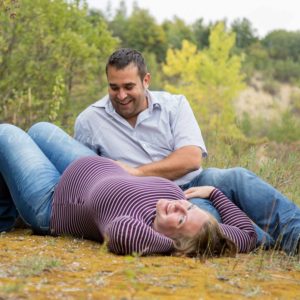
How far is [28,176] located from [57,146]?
471 millimetres

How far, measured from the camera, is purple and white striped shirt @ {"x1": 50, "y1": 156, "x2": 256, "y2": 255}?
3611 millimetres

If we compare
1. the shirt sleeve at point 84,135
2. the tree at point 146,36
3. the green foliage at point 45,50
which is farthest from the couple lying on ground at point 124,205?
the tree at point 146,36

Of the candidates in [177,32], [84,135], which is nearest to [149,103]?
[84,135]

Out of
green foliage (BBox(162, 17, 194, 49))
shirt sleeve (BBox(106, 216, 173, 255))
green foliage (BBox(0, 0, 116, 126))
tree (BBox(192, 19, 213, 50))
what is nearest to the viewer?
shirt sleeve (BBox(106, 216, 173, 255))

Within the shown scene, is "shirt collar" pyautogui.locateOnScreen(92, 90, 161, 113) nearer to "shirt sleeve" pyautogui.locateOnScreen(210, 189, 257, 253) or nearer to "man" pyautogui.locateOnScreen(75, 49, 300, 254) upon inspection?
"man" pyautogui.locateOnScreen(75, 49, 300, 254)

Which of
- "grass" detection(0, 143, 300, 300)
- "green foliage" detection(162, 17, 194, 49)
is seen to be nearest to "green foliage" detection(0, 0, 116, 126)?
"grass" detection(0, 143, 300, 300)

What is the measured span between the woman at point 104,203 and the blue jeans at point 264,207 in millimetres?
152

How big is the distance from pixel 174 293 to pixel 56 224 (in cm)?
167

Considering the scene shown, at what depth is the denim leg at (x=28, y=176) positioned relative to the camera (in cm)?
448

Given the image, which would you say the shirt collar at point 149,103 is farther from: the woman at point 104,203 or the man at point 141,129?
the woman at point 104,203

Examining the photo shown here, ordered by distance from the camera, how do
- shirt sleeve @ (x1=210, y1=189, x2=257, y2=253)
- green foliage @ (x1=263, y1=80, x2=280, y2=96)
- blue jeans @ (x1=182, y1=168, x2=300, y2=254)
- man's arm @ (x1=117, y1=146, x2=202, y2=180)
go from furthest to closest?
1. green foliage @ (x1=263, y1=80, x2=280, y2=96)
2. man's arm @ (x1=117, y1=146, x2=202, y2=180)
3. blue jeans @ (x1=182, y1=168, x2=300, y2=254)
4. shirt sleeve @ (x1=210, y1=189, x2=257, y2=253)

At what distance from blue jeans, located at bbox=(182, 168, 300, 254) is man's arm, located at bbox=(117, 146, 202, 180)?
0.47m

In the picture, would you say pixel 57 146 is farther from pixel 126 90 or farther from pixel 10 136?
pixel 126 90

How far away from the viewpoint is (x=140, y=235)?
11.8ft
